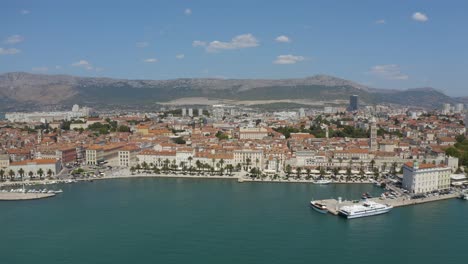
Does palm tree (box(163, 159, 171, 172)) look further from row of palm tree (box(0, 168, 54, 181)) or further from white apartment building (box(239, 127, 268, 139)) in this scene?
white apartment building (box(239, 127, 268, 139))

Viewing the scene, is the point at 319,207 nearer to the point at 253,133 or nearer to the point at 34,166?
the point at 34,166

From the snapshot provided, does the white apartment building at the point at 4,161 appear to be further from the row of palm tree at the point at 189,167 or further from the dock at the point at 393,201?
the dock at the point at 393,201

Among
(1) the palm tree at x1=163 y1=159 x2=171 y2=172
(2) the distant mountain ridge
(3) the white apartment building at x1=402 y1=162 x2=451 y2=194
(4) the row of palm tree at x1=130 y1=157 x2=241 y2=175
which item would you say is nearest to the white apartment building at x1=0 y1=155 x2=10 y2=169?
(4) the row of palm tree at x1=130 y1=157 x2=241 y2=175

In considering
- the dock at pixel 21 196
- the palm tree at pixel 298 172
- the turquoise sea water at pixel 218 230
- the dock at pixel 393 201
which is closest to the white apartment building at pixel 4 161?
the dock at pixel 21 196

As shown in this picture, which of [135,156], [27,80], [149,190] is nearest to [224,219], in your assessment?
[149,190]

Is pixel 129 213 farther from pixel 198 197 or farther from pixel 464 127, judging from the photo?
pixel 464 127
